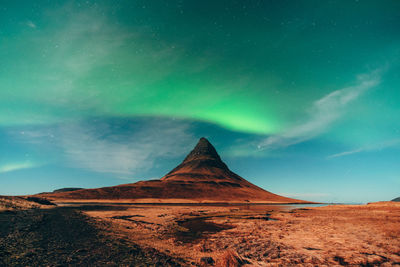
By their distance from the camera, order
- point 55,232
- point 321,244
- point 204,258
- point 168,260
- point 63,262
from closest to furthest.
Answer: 1. point 63,262
2. point 168,260
3. point 204,258
4. point 55,232
5. point 321,244

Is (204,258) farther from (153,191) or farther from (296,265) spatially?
(153,191)

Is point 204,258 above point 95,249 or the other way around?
the other way around

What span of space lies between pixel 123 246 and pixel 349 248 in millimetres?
14785

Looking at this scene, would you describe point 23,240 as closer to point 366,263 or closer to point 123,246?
point 123,246

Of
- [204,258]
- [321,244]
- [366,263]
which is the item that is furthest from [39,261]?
[321,244]

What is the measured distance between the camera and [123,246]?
10.4 meters

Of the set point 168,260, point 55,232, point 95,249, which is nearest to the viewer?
point 168,260

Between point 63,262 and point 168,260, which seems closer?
point 63,262

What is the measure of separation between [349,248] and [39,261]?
58.5 feet

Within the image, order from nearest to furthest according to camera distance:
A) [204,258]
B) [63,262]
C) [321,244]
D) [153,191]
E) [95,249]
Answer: [63,262] → [95,249] → [204,258] → [321,244] → [153,191]

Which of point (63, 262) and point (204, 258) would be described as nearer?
point (63, 262)

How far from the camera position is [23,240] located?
1039 centimetres

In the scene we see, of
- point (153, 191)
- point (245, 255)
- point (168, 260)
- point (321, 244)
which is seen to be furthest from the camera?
point (153, 191)

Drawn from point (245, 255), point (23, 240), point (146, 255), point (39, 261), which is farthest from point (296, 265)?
point (23, 240)
